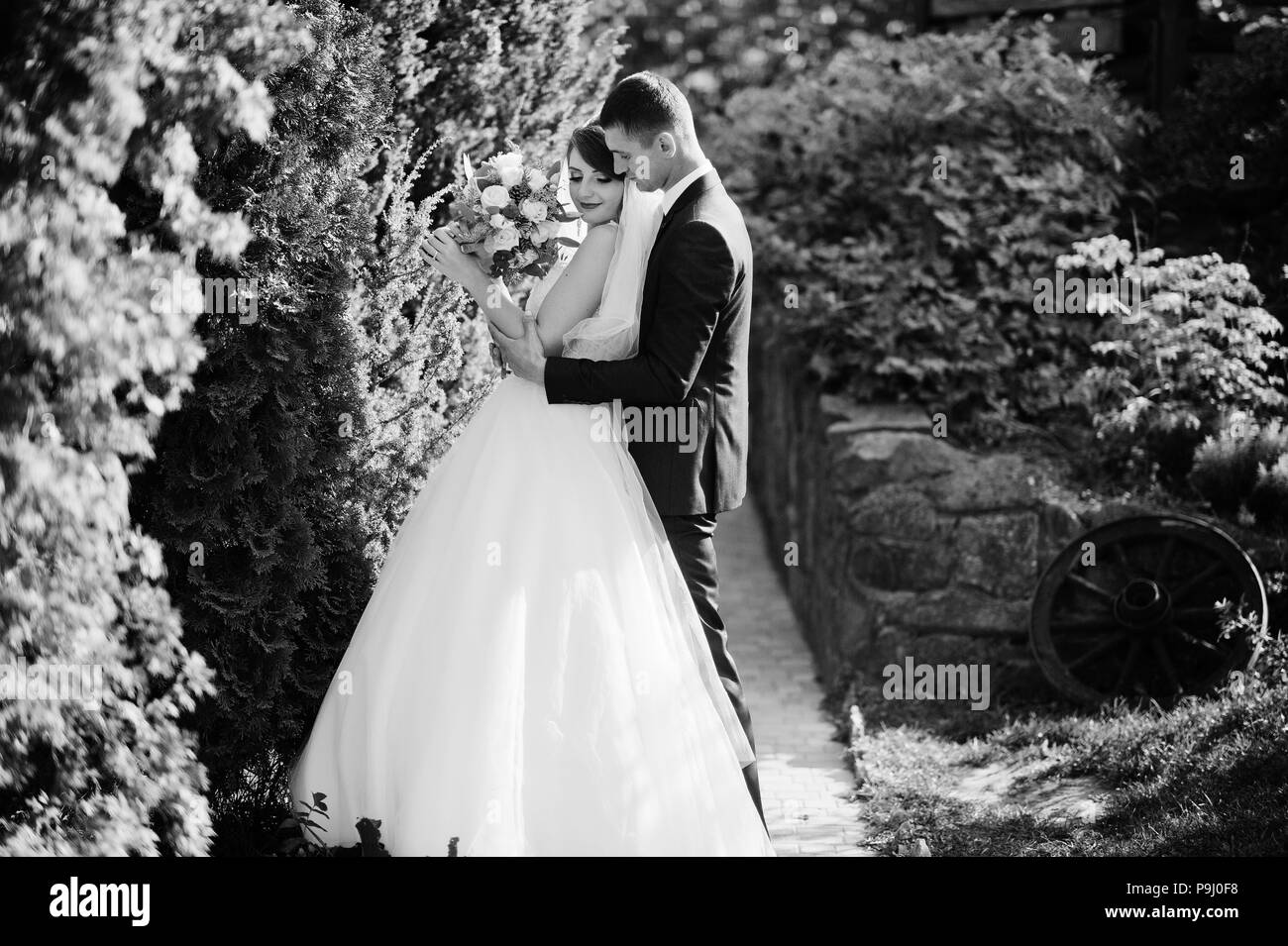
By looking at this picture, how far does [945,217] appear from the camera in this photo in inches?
288

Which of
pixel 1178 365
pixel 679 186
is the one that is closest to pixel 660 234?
pixel 679 186

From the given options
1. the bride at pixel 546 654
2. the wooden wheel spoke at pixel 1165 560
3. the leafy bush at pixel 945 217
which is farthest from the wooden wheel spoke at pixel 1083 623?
the bride at pixel 546 654

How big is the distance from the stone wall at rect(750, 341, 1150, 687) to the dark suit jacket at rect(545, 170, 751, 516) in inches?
85.1

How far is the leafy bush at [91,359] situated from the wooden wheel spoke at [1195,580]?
3770 millimetres

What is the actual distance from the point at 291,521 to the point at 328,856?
962mm

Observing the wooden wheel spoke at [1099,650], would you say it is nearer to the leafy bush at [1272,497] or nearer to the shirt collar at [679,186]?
the leafy bush at [1272,497]

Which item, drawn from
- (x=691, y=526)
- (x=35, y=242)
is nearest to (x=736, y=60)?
(x=691, y=526)

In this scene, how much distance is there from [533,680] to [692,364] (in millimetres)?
955

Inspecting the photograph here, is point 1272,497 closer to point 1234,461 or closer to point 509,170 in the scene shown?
point 1234,461

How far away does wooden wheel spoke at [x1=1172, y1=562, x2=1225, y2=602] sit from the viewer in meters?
5.36

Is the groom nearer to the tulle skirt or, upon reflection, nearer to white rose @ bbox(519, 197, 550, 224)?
the tulle skirt

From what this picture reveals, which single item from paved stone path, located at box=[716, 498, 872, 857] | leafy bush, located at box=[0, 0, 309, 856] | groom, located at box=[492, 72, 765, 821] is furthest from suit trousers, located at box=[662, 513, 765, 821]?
leafy bush, located at box=[0, 0, 309, 856]

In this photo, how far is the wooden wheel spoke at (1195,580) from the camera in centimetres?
536
